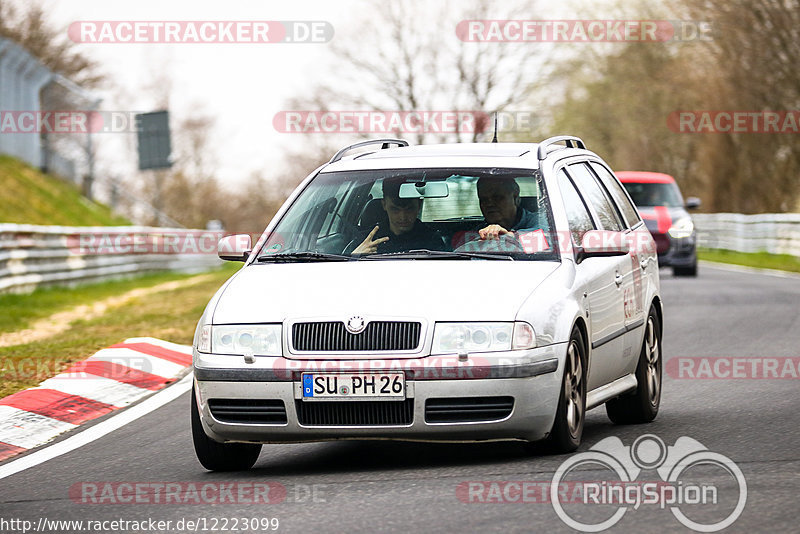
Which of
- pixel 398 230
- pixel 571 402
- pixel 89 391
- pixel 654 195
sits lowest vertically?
pixel 654 195

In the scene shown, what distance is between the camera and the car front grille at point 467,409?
6.69 m

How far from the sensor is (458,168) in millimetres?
8078

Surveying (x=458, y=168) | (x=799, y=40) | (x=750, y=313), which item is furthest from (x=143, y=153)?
(x=458, y=168)

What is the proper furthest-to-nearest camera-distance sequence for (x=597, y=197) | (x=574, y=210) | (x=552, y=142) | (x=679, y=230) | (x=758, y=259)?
1. (x=758, y=259)
2. (x=679, y=230)
3. (x=597, y=197)
4. (x=552, y=142)
5. (x=574, y=210)

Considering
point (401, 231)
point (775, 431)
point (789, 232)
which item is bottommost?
point (789, 232)

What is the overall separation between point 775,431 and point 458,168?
2.19 metres

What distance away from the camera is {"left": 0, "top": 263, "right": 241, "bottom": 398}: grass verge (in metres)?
11.6

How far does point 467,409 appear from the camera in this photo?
672cm

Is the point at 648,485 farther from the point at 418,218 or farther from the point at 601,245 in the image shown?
the point at 418,218

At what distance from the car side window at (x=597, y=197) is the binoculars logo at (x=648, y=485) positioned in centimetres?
160

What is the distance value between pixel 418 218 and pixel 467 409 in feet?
5.01

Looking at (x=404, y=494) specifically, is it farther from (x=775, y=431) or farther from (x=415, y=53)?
(x=415, y=53)

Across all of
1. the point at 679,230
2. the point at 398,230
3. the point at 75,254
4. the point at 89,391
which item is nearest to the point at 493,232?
the point at 398,230

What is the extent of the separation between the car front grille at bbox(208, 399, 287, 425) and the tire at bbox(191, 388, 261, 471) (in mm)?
251
